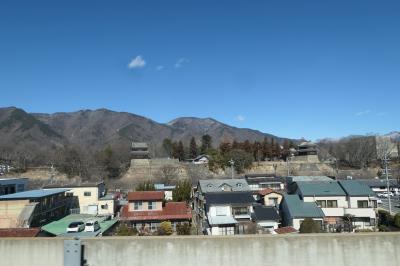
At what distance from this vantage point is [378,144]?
71.9 meters

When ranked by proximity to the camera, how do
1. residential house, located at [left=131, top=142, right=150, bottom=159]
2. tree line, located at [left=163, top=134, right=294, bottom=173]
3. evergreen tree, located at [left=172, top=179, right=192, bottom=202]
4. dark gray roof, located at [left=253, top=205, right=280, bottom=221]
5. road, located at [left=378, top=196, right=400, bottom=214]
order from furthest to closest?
residential house, located at [left=131, top=142, right=150, bottom=159] < tree line, located at [left=163, top=134, right=294, bottom=173] < evergreen tree, located at [left=172, top=179, right=192, bottom=202] < road, located at [left=378, top=196, right=400, bottom=214] < dark gray roof, located at [left=253, top=205, right=280, bottom=221]

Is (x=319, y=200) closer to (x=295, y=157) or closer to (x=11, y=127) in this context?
(x=295, y=157)

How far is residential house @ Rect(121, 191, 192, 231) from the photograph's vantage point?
25.5 m

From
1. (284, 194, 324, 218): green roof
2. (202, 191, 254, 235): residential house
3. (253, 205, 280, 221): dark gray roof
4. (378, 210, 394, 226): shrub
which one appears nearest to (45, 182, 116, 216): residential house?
(202, 191, 254, 235): residential house

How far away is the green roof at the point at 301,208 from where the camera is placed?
24016mm

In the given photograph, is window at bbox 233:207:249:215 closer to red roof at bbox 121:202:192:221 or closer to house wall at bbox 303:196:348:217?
red roof at bbox 121:202:192:221

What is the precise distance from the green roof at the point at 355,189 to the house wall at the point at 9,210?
23.2 meters

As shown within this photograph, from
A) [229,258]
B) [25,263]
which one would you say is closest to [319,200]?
[229,258]

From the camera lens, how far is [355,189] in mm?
26844

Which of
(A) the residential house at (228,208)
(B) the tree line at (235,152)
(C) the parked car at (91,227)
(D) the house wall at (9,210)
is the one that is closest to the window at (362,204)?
(A) the residential house at (228,208)

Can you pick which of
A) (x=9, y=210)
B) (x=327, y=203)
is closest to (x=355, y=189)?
(x=327, y=203)

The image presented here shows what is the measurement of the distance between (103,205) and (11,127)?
14326cm

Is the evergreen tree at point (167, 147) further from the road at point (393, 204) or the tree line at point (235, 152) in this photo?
the road at point (393, 204)

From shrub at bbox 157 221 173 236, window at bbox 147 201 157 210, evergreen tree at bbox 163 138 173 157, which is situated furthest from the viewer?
evergreen tree at bbox 163 138 173 157
